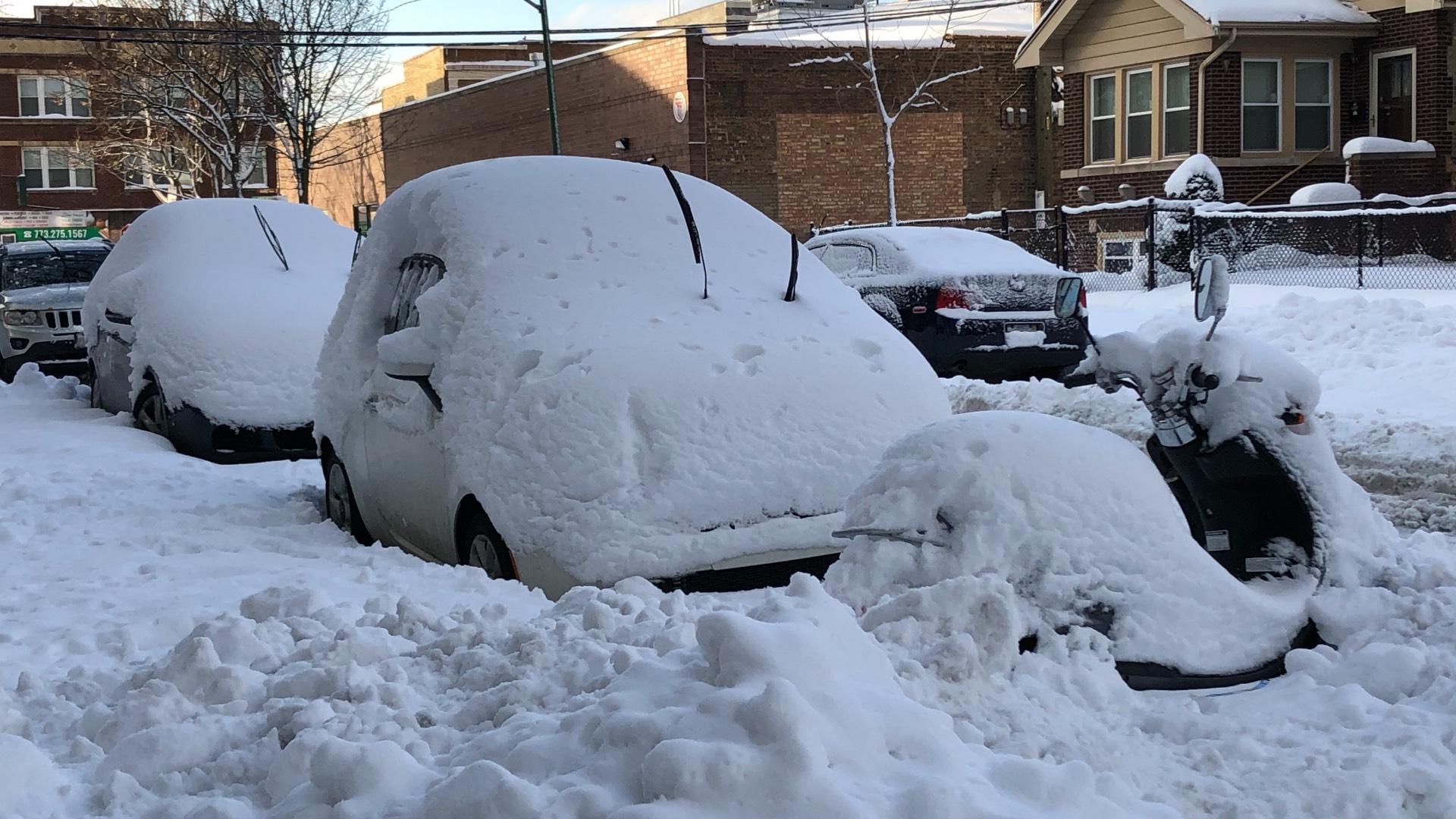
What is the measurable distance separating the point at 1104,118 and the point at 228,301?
71.1ft

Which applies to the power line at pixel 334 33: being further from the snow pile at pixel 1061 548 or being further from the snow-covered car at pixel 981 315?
the snow pile at pixel 1061 548

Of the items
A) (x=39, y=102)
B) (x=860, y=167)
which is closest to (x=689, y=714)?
(x=860, y=167)

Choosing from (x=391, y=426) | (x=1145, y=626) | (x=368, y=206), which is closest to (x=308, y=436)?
(x=391, y=426)

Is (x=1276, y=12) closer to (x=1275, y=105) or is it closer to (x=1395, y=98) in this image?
(x=1275, y=105)

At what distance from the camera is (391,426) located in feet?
20.5

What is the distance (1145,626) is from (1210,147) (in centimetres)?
2362

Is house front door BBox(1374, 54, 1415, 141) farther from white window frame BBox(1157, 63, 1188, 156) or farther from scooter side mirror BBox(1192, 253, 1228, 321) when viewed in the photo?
scooter side mirror BBox(1192, 253, 1228, 321)

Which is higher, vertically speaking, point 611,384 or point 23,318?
point 23,318

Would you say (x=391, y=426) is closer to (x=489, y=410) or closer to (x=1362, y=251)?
(x=489, y=410)

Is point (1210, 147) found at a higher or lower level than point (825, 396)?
higher

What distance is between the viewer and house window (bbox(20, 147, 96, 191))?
2325 inches

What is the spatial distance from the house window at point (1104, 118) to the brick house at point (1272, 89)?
0.22 feet

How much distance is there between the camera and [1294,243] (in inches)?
762

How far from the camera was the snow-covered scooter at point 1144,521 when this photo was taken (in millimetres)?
3705
